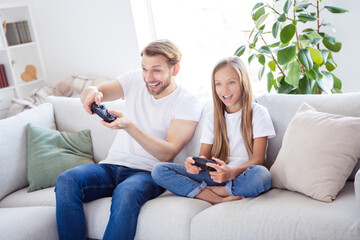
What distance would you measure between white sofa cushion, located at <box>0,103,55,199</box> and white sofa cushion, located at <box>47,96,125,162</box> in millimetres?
198

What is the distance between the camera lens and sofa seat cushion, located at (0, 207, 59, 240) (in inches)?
74.2

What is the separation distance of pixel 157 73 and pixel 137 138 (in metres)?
0.38

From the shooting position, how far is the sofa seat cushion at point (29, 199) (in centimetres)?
226

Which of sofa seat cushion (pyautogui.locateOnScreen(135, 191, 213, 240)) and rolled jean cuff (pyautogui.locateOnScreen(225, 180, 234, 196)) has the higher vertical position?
rolled jean cuff (pyautogui.locateOnScreen(225, 180, 234, 196))

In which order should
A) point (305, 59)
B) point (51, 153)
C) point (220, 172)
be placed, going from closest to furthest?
point (220, 172) → point (305, 59) → point (51, 153)

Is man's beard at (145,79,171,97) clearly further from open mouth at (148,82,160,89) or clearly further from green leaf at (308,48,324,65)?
green leaf at (308,48,324,65)

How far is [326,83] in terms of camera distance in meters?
2.43

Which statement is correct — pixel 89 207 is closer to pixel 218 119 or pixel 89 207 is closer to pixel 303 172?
pixel 218 119

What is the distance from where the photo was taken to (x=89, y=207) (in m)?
2.07

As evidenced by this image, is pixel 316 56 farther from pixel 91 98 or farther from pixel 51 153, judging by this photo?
pixel 51 153

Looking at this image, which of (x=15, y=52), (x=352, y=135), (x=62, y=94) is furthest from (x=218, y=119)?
(x=15, y=52)

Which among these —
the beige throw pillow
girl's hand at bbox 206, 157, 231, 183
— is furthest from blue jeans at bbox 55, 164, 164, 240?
the beige throw pillow

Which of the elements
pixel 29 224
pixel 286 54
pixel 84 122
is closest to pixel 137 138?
pixel 29 224

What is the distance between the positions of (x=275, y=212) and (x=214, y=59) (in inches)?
89.6
